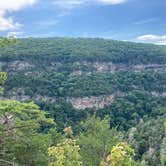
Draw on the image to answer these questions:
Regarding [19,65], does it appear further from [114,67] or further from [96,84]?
[114,67]

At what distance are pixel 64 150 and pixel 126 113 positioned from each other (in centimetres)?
11461

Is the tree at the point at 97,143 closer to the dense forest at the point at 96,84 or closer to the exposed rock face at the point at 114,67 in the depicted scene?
the dense forest at the point at 96,84

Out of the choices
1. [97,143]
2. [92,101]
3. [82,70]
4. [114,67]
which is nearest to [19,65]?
[82,70]

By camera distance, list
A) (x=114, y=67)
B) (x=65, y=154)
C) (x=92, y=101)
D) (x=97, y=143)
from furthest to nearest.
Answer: (x=114, y=67) → (x=92, y=101) → (x=97, y=143) → (x=65, y=154)

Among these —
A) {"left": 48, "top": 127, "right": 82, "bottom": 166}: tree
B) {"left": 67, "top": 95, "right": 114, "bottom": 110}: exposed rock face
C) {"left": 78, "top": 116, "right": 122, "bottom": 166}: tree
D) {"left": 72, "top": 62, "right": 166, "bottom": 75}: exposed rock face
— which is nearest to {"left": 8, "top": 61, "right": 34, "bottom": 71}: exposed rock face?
{"left": 72, "top": 62, "right": 166, "bottom": 75}: exposed rock face

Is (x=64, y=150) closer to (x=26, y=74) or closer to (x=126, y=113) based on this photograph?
(x=126, y=113)

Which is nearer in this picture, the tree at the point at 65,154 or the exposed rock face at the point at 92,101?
the tree at the point at 65,154

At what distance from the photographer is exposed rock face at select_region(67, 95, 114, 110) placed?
133 metres

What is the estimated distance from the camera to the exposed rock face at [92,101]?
133250 mm

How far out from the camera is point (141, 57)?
175500 millimetres

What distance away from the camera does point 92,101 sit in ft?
451

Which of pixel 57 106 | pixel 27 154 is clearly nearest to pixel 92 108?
pixel 57 106

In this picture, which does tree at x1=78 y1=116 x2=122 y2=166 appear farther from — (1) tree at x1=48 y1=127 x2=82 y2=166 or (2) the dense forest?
(2) the dense forest

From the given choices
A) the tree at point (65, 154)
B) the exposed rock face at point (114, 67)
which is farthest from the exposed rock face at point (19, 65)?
the tree at point (65, 154)
